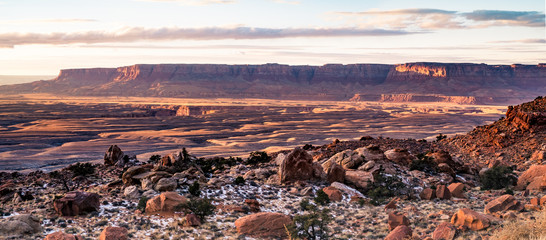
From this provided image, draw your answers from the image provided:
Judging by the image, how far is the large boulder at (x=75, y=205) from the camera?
1341cm

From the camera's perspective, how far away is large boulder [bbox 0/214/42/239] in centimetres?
1158

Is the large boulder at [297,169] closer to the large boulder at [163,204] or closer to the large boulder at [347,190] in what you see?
the large boulder at [347,190]

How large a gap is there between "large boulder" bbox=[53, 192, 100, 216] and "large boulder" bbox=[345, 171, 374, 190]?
9.83 metres

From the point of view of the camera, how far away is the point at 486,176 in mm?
18312

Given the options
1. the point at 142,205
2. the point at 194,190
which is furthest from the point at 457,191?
the point at 142,205

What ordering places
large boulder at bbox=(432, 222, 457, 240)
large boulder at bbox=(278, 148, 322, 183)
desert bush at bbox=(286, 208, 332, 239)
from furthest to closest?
large boulder at bbox=(278, 148, 322, 183), desert bush at bbox=(286, 208, 332, 239), large boulder at bbox=(432, 222, 457, 240)

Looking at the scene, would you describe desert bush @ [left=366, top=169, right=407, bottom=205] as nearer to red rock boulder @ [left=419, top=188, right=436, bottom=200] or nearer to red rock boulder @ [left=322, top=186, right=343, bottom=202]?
red rock boulder @ [left=419, top=188, right=436, bottom=200]

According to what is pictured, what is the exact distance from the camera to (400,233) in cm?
1130

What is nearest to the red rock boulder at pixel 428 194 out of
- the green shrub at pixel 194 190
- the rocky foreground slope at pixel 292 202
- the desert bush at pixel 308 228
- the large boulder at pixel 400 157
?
the rocky foreground slope at pixel 292 202

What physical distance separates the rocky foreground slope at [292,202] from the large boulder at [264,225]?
29 millimetres

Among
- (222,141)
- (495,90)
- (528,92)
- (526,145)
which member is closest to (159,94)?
(222,141)

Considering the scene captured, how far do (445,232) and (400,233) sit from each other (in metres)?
1.12

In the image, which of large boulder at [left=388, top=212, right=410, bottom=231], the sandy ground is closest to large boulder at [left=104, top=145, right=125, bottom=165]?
large boulder at [left=388, top=212, right=410, bottom=231]

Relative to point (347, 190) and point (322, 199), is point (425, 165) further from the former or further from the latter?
point (322, 199)
